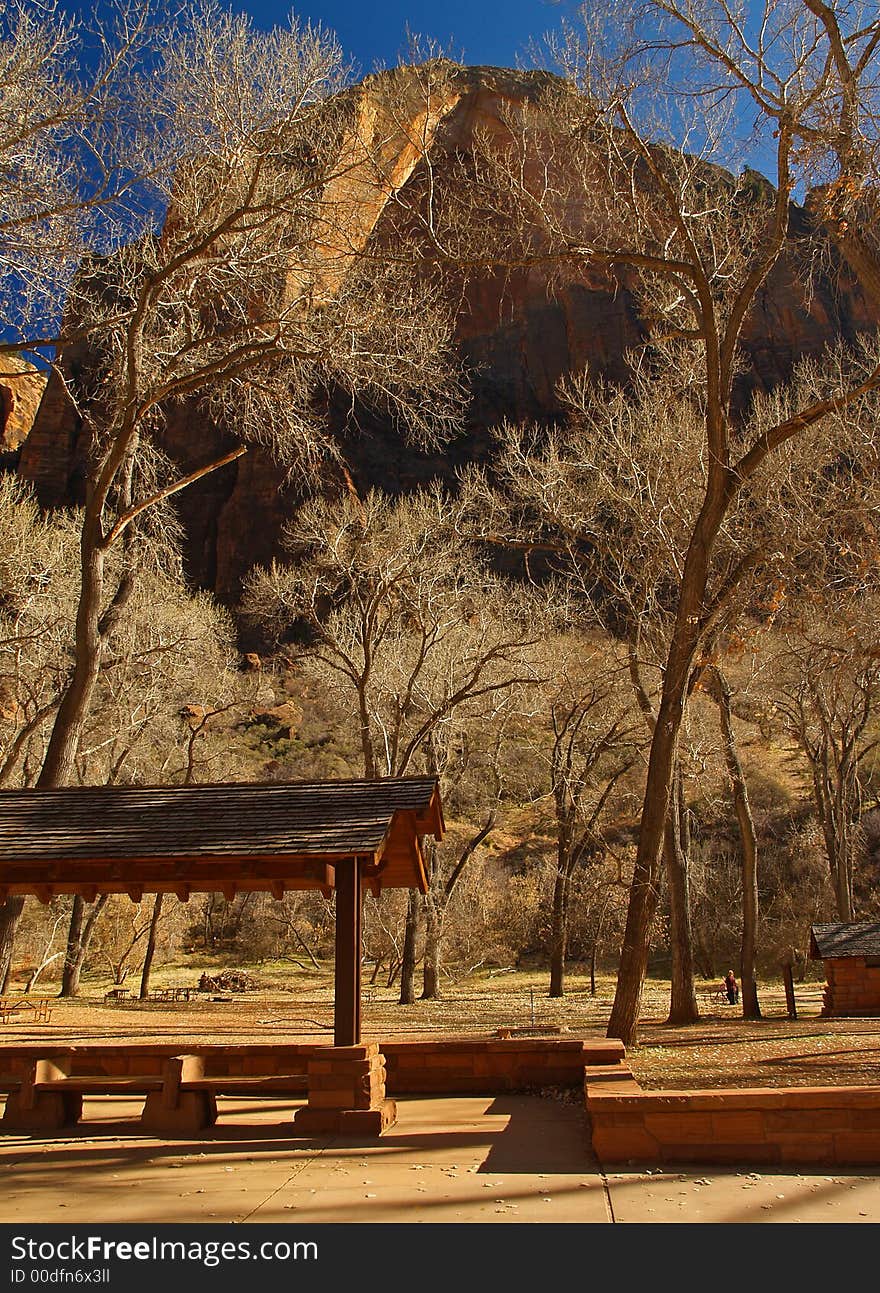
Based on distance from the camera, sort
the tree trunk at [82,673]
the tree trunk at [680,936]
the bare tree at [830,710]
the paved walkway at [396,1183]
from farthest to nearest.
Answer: the bare tree at [830,710] < the tree trunk at [680,936] < the tree trunk at [82,673] < the paved walkway at [396,1183]

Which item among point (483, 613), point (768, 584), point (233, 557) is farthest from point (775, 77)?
point (233, 557)

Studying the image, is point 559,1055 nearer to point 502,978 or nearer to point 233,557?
point 502,978

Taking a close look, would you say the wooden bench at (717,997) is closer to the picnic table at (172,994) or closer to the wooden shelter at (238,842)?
the picnic table at (172,994)

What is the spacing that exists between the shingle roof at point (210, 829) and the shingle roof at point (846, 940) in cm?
1393

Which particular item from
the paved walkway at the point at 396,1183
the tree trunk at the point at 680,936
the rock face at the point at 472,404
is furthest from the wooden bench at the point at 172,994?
the rock face at the point at 472,404

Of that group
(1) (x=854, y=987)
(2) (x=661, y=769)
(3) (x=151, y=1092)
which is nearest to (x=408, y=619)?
(1) (x=854, y=987)

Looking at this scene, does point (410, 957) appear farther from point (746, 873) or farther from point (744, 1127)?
point (744, 1127)

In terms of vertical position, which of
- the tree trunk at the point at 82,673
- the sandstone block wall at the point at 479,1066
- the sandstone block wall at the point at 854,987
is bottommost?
the sandstone block wall at the point at 854,987

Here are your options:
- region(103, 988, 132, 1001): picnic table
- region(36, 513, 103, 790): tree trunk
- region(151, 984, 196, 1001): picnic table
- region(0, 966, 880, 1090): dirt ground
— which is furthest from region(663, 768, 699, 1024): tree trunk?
region(103, 988, 132, 1001): picnic table

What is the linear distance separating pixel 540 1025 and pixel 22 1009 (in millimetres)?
12998

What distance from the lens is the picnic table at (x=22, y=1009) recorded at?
68.5 ft

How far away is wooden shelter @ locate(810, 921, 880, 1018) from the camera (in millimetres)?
19828

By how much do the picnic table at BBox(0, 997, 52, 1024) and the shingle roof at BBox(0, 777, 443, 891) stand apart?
1320 cm
